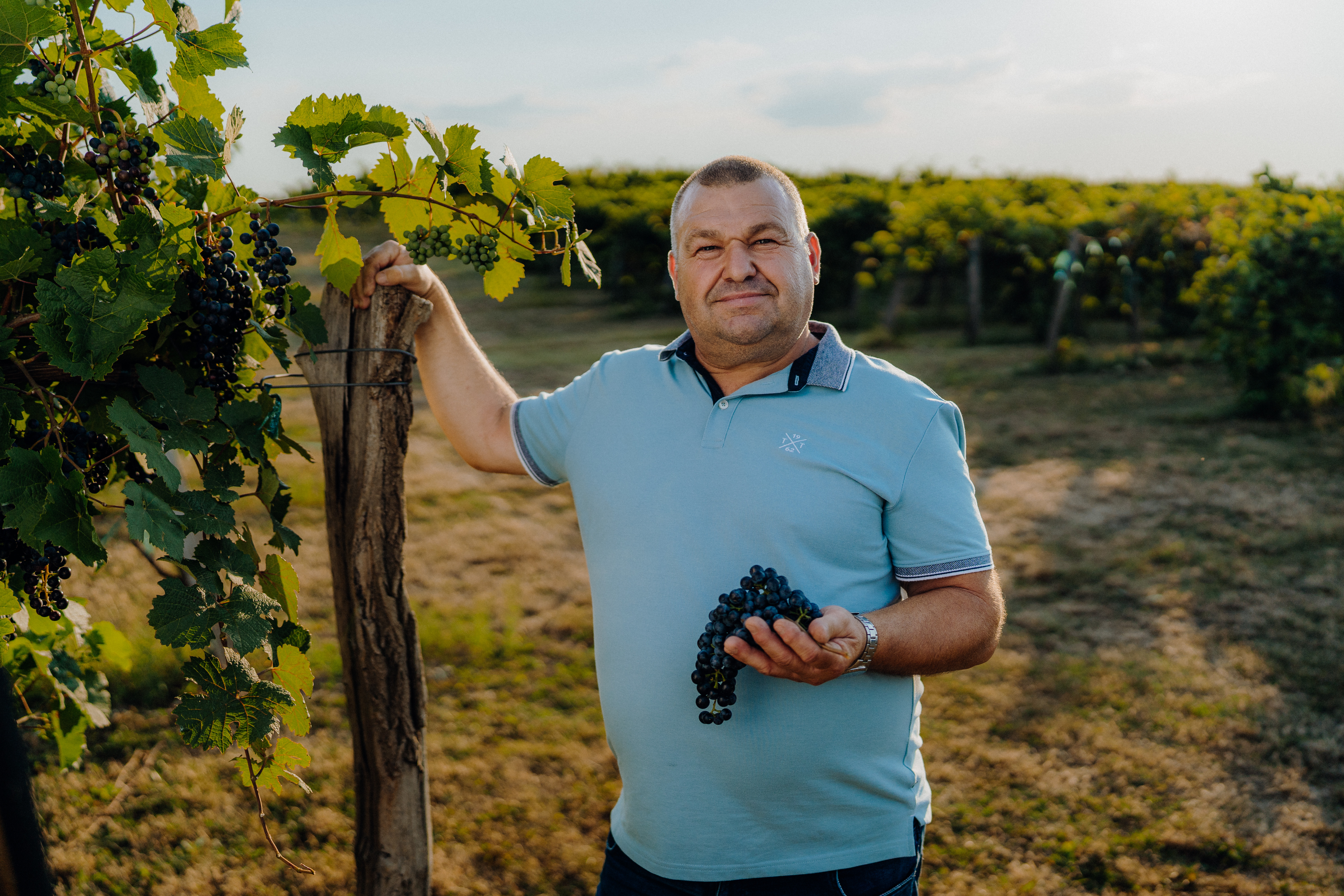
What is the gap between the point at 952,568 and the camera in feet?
6.43

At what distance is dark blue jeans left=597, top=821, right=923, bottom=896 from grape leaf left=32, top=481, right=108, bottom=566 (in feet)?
4.17

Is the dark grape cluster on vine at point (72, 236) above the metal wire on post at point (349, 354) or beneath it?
above

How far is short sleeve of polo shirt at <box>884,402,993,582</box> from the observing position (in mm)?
1959

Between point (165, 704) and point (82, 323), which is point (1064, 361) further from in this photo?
point (82, 323)

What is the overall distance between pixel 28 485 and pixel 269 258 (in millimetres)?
590

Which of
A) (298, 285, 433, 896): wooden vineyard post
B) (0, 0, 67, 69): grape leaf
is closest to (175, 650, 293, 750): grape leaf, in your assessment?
(298, 285, 433, 896): wooden vineyard post

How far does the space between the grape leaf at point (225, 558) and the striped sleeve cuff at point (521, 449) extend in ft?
2.59

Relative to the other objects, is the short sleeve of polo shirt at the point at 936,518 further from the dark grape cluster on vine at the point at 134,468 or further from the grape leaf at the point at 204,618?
the dark grape cluster on vine at the point at 134,468

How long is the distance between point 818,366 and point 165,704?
386 centimetres

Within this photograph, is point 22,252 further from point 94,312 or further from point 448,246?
point 448,246

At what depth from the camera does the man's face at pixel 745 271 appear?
2100 millimetres

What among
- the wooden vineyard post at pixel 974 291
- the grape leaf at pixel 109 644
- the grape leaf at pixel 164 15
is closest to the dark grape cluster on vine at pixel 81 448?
the grape leaf at pixel 164 15

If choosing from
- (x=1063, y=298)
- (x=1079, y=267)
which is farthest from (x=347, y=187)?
(x=1079, y=267)

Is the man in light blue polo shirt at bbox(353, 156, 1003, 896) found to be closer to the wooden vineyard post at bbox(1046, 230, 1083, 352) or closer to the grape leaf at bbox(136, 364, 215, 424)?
the grape leaf at bbox(136, 364, 215, 424)
